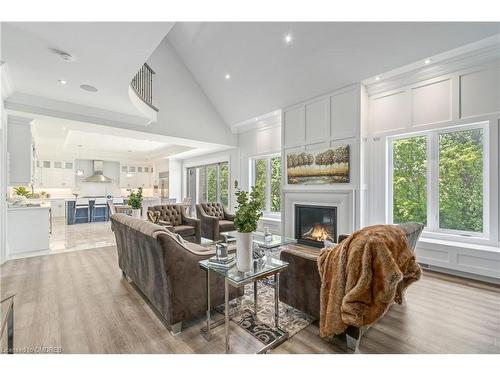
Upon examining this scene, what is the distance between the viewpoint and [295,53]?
4.15m

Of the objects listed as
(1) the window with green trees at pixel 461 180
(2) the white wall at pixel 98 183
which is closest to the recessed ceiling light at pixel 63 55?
(1) the window with green trees at pixel 461 180

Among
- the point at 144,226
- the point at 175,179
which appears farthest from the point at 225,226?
the point at 175,179

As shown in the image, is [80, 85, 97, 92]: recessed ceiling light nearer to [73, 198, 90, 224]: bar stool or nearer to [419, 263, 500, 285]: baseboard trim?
[419, 263, 500, 285]: baseboard trim

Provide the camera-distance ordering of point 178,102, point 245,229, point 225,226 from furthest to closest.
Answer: point 178,102
point 225,226
point 245,229

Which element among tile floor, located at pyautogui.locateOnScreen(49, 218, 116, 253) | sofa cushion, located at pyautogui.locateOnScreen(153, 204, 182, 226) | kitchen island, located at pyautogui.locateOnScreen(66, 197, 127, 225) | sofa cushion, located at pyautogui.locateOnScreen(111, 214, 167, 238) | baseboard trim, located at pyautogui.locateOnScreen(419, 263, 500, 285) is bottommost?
tile floor, located at pyautogui.locateOnScreen(49, 218, 116, 253)

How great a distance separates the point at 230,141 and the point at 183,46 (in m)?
2.70

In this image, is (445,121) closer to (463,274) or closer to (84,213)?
(463,274)

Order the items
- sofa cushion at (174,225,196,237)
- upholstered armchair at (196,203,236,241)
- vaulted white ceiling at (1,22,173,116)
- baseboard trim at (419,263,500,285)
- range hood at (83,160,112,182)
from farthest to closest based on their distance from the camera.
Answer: range hood at (83,160,112,182) < upholstered armchair at (196,203,236,241) < sofa cushion at (174,225,196,237) < baseboard trim at (419,263,500,285) < vaulted white ceiling at (1,22,173,116)

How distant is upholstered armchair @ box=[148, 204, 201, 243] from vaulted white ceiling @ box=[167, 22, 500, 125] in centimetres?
306

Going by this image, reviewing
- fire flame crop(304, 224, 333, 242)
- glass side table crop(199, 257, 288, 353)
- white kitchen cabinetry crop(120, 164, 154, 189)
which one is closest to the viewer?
glass side table crop(199, 257, 288, 353)

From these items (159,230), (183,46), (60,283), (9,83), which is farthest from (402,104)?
(9,83)

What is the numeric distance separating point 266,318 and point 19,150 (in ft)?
17.9

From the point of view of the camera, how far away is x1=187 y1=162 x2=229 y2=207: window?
27.2ft

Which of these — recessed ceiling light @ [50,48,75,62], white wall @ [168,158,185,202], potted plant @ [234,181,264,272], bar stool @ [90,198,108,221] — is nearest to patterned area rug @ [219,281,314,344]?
potted plant @ [234,181,264,272]
